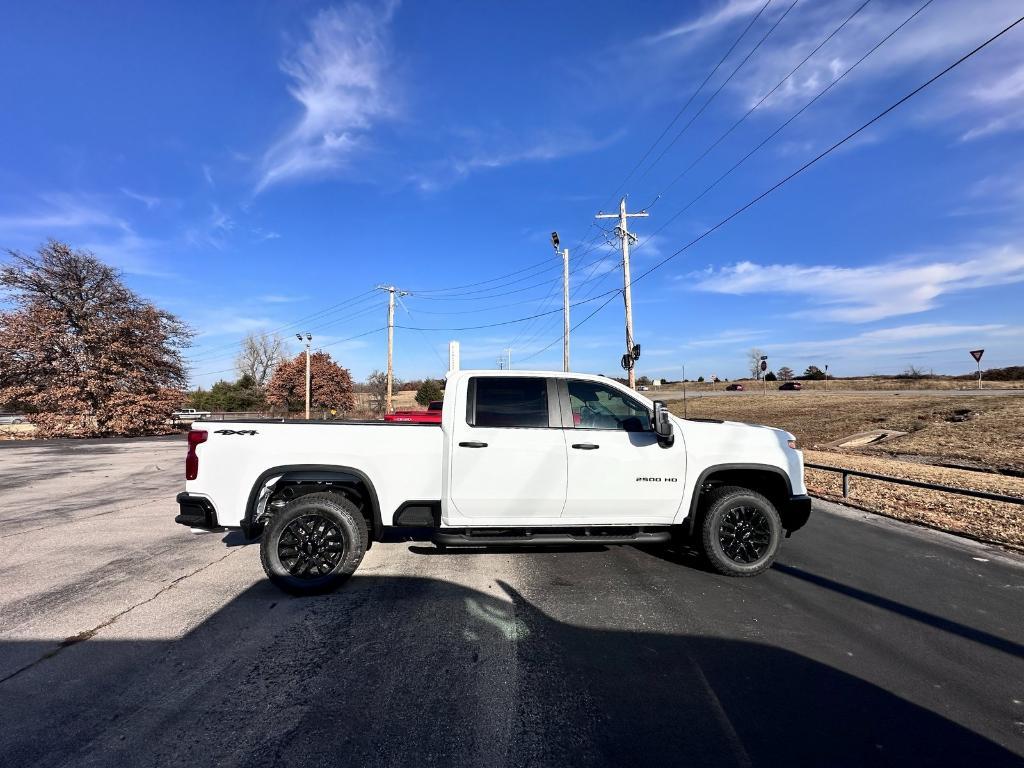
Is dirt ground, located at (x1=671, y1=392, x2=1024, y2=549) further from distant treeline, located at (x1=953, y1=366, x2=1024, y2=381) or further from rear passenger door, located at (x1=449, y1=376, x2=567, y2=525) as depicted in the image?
distant treeline, located at (x1=953, y1=366, x2=1024, y2=381)

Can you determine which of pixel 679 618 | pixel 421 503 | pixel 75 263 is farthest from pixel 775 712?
pixel 75 263

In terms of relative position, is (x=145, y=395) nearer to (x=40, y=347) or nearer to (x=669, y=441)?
(x=40, y=347)

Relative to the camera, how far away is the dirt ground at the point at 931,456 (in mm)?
7519

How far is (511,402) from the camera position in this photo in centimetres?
498

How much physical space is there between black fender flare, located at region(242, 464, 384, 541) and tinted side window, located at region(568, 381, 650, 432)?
1998 mm

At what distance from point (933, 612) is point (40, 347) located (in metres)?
35.5

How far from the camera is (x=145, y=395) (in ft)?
92.7

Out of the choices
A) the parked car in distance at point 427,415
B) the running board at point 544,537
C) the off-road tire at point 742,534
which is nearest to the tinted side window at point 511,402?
the running board at point 544,537

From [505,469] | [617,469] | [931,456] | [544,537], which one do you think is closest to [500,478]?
[505,469]

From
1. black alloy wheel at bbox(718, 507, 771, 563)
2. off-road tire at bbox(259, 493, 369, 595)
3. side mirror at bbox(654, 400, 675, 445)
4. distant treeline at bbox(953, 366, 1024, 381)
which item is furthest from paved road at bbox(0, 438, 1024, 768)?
distant treeline at bbox(953, 366, 1024, 381)

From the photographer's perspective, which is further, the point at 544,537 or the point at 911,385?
the point at 911,385

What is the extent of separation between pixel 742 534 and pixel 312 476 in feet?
13.5

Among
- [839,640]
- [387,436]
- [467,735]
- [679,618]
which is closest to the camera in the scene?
[467,735]

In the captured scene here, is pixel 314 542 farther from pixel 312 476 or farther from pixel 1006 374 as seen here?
pixel 1006 374
